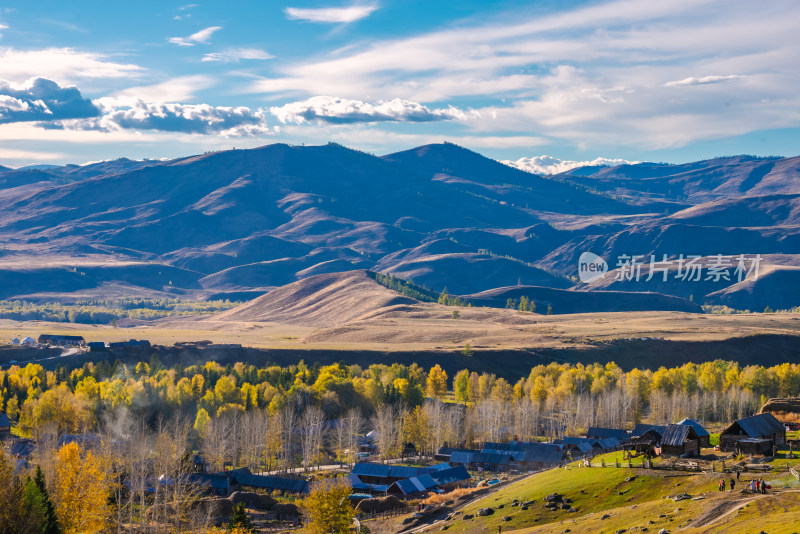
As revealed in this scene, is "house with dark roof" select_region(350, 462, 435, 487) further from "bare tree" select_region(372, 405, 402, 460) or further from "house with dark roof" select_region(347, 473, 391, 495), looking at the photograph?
"bare tree" select_region(372, 405, 402, 460)

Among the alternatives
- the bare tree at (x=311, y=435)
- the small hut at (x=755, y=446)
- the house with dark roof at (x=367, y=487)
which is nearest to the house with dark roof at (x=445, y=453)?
the bare tree at (x=311, y=435)

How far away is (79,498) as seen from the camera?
7931cm

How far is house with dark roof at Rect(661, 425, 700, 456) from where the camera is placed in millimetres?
80438

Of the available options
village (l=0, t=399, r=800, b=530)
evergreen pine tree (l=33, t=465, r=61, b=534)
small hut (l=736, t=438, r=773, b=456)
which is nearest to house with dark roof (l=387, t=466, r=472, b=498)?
village (l=0, t=399, r=800, b=530)

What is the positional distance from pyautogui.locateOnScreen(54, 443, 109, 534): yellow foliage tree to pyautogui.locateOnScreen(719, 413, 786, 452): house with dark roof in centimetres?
6266

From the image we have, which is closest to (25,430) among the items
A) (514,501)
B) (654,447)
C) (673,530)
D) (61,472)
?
(61,472)

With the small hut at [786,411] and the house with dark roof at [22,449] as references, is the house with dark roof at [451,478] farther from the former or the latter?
the house with dark roof at [22,449]

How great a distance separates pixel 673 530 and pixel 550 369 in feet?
473

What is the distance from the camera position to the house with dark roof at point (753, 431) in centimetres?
7838

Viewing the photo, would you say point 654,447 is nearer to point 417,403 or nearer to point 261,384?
point 417,403

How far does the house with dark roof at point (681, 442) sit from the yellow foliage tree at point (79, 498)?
57156mm

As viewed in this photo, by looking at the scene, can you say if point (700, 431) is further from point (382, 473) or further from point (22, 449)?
point (22, 449)

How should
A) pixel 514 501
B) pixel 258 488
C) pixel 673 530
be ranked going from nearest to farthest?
pixel 673 530
pixel 514 501
pixel 258 488

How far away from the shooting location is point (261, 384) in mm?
162250
